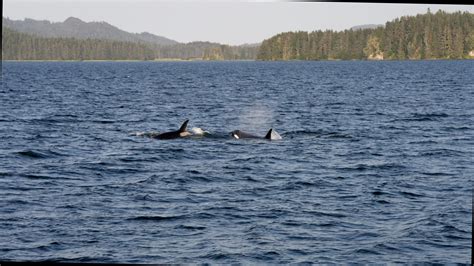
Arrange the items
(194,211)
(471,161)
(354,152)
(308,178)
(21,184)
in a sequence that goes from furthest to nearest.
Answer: (354,152) < (471,161) < (308,178) < (21,184) < (194,211)

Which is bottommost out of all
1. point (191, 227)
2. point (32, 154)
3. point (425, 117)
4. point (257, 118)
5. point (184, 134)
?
point (191, 227)

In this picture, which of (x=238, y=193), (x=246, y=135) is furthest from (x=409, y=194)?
(x=246, y=135)

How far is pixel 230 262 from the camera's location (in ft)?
62.1

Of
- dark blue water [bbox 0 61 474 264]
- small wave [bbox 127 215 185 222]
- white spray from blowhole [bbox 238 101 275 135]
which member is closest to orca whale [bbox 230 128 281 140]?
dark blue water [bbox 0 61 474 264]

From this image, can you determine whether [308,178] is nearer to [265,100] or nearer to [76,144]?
[76,144]

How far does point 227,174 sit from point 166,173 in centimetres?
289

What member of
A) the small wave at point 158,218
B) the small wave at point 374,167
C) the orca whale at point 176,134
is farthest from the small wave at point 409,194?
the orca whale at point 176,134

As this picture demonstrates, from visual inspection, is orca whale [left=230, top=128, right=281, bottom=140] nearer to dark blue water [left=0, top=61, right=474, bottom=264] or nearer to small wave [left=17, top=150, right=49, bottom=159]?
A: dark blue water [left=0, top=61, right=474, bottom=264]

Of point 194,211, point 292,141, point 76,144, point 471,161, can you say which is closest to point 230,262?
point 194,211

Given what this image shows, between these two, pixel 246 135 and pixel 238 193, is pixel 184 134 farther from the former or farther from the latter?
pixel 238 193

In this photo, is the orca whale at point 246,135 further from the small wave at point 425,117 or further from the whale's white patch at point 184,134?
the small wave at point 425,117

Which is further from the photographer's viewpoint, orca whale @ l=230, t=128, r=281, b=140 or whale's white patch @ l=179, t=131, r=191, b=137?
whale's white patch @ l=179, t=131, r=191, b=137

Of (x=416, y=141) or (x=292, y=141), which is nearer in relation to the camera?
(x=292, y=141)

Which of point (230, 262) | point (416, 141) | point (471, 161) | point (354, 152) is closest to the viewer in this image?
point (230, 262)
